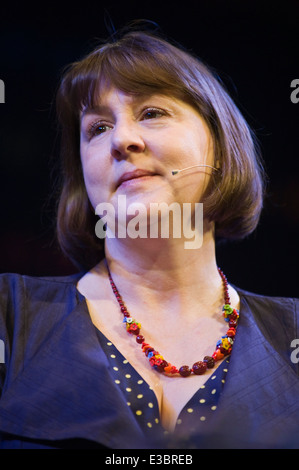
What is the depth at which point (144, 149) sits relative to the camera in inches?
50.9

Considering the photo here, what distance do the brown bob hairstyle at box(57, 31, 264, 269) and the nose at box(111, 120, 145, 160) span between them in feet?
0.33

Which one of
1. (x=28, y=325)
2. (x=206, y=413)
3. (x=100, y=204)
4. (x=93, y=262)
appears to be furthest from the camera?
(x=93, y=262)

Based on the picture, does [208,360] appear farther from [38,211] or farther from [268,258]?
[38,211]

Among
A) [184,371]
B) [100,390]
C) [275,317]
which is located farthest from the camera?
[275,317]

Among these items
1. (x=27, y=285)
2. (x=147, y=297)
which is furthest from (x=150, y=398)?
(x=27, y=285)

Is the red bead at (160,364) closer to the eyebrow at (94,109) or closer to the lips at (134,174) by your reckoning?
the lips at (134,174)

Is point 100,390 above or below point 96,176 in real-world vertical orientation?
below

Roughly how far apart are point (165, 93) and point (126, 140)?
7.4 inches

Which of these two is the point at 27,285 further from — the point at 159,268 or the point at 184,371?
the point at 184,371

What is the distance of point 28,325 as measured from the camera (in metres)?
1.25

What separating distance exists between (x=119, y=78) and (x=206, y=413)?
2.67 ft

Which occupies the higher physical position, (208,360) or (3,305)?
(3,305)

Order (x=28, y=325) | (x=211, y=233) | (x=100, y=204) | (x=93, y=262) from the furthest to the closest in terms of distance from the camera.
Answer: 1. (x=93, y=262)
2. (x=211, y=233)
3. (x=100, y=204)
4. (x=28, y=325)
